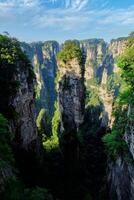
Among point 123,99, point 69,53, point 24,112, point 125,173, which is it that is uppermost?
point 69,53

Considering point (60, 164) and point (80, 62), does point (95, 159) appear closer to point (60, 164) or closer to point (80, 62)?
point (60, 164)

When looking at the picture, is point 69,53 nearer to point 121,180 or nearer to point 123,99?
point 121,180

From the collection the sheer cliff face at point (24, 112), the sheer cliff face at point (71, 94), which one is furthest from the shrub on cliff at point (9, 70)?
the sheer cliff face at point (71, 94)

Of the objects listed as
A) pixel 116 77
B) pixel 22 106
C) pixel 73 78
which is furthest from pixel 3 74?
pixel 116 77

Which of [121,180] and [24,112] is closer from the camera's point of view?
[121,180]

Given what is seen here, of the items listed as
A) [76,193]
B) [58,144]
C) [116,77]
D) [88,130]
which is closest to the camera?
[76,193]

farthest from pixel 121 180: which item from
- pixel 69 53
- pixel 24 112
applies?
pixel 69 53

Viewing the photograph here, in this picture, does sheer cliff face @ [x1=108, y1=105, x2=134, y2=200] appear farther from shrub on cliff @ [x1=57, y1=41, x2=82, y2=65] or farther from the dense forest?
shrub on cliff @ [x1=57, y1=41, x2=82, y2=65]

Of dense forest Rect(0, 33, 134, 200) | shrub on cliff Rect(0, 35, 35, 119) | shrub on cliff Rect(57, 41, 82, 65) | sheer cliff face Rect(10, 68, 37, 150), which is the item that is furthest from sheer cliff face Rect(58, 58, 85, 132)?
shrub on cliff Rect(0, 35, 35, 119)
